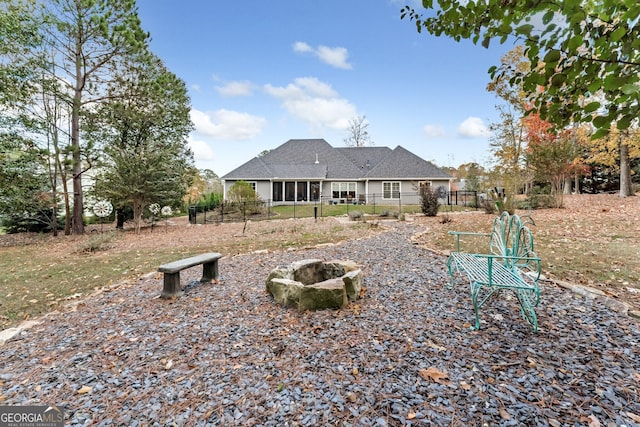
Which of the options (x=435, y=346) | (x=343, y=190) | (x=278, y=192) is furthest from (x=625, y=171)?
(x=278, y=192)

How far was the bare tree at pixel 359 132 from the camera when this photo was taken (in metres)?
34.1

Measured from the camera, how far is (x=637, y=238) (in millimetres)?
6488

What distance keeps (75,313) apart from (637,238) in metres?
11.0

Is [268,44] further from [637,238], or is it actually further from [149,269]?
[637,238]

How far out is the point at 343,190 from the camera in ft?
75.5

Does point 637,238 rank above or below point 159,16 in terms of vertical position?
below

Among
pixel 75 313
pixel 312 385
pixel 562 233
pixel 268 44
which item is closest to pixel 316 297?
pixel 312 385

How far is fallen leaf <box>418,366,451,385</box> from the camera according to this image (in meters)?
1.99

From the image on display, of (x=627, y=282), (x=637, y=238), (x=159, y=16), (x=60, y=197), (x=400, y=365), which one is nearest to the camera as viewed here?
(x=400, y=365)

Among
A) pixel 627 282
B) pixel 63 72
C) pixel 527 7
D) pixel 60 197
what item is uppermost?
pixel 63 72

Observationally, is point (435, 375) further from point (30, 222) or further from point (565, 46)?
point (30, 222)

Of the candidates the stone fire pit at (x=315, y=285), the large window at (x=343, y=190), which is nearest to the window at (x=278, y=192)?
the large window at (x=343, y=190)

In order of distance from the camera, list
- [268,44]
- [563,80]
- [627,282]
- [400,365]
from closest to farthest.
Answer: [563,80] → [400,365] → [627,282] → [268,44]

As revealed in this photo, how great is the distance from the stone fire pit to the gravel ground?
0.15 metres
